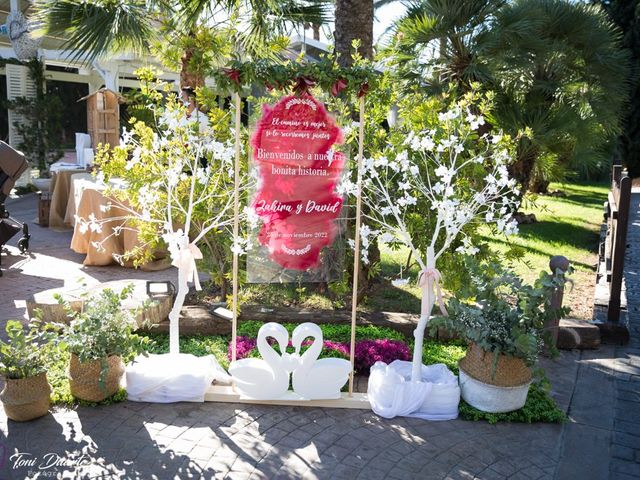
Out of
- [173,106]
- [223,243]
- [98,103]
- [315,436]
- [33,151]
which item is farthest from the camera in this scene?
[33,151]

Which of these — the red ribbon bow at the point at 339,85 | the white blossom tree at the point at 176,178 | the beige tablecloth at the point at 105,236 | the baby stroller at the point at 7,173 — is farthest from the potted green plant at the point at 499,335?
the baby stroller at the point at 7,173

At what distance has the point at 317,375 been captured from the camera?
13.7 ft

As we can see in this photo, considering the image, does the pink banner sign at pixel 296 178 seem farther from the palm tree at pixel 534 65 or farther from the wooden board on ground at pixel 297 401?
the palm tree at pixel 534 65

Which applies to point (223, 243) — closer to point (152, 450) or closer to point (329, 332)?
point (329, 332)

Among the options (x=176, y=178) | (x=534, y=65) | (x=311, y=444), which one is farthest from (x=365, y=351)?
(x=534, y=65)

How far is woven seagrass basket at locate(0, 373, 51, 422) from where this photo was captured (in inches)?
150

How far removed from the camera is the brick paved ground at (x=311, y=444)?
3.48 metres

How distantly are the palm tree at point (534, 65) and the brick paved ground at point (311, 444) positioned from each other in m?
5.62

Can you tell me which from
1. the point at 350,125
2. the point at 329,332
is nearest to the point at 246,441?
the point at 329,332

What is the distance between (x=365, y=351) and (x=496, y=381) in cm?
112

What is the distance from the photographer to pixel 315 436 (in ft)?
12.7

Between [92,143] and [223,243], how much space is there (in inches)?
258

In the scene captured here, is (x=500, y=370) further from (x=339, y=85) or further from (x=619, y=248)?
(x=619, y=248)

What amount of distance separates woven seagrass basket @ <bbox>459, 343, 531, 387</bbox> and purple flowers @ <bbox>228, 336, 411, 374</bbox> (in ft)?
2.68
